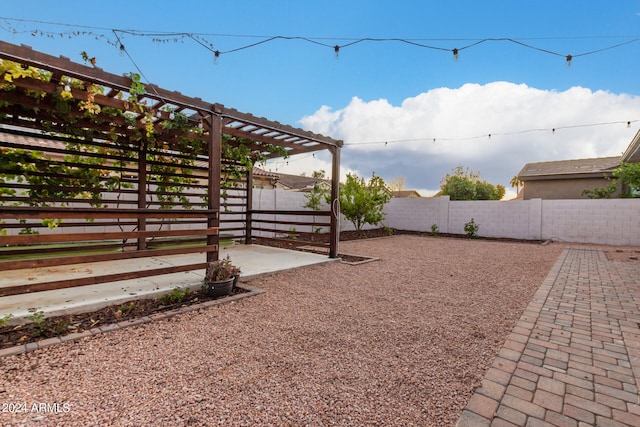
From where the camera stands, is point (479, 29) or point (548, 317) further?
point (479, 29)

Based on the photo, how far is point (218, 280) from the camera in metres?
3.27

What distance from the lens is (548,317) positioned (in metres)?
2.83

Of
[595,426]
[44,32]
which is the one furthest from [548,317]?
[44,32]

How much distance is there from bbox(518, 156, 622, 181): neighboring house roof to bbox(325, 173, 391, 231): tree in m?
9.80

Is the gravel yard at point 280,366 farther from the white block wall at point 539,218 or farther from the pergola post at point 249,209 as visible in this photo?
the white block wall at point 539,218

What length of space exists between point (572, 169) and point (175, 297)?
1802 centimetres

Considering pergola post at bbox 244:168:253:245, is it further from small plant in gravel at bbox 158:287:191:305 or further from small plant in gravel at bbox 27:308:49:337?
small plant in gravel at bbox 27:308:49:337

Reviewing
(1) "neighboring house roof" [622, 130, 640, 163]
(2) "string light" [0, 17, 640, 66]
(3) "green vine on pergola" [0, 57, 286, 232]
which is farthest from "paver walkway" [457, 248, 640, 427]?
(2) "string light" [0, 17, 640, 66]

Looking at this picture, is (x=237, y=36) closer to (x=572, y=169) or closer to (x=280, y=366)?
(x=280, y=366)

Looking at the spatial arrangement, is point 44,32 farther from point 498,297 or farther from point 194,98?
point 498,297

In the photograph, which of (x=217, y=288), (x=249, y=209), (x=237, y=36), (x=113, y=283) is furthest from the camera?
(x=249, y=209)

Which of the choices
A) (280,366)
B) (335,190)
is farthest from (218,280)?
(335,190)

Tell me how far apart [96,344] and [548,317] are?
3.91 meters

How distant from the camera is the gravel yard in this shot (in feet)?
4.76
